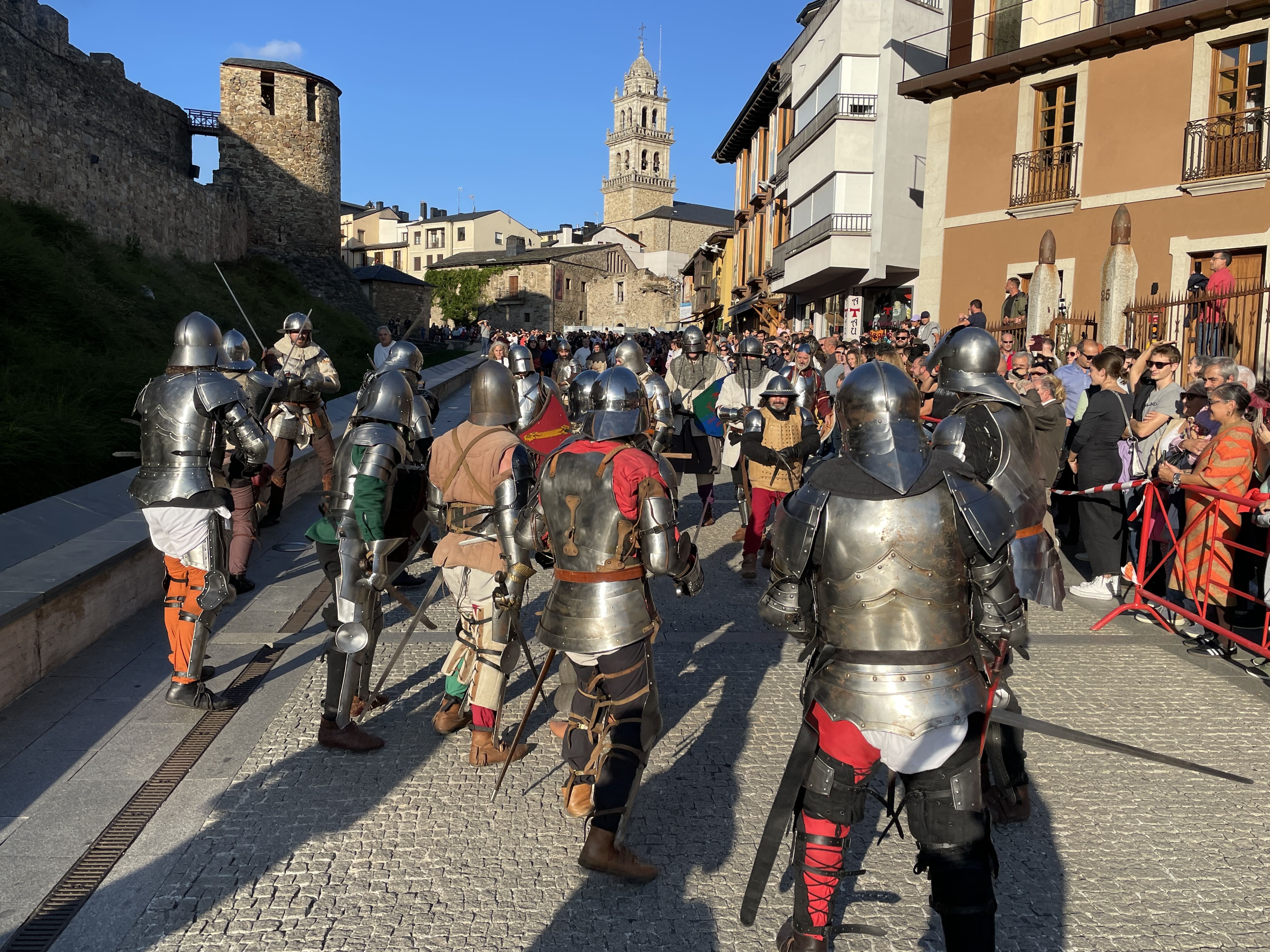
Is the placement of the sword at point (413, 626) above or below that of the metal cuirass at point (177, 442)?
below

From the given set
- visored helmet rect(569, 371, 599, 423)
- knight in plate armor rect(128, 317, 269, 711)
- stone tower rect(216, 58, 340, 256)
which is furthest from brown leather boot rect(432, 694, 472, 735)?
stone tower rect(216, 58, 340, 256)

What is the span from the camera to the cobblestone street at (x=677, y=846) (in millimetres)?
3178

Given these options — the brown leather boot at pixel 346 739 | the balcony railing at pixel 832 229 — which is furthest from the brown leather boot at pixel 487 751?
the balcony railing at pixel 832 229

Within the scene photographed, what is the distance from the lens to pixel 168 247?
93.5 ft

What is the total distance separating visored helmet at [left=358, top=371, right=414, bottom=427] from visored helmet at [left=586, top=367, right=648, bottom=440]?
120 cm

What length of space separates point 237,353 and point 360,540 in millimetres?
4042

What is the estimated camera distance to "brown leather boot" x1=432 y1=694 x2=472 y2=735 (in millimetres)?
4793

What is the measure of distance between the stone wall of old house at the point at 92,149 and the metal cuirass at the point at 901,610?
20607 mm

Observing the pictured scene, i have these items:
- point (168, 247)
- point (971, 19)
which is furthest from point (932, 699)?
point (168, 247)

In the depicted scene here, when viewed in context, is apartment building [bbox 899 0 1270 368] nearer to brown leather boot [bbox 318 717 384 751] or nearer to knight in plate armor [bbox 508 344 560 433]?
knight in plate armor [bbox 508 344 560 433]

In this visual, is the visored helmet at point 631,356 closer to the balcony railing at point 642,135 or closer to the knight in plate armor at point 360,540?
the knight in plate armor at point 360,540

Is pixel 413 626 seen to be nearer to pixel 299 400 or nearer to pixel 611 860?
pixel 611 860

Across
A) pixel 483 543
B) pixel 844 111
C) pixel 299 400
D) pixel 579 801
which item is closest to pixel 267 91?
pixel 844 111

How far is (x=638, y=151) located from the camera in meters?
121
